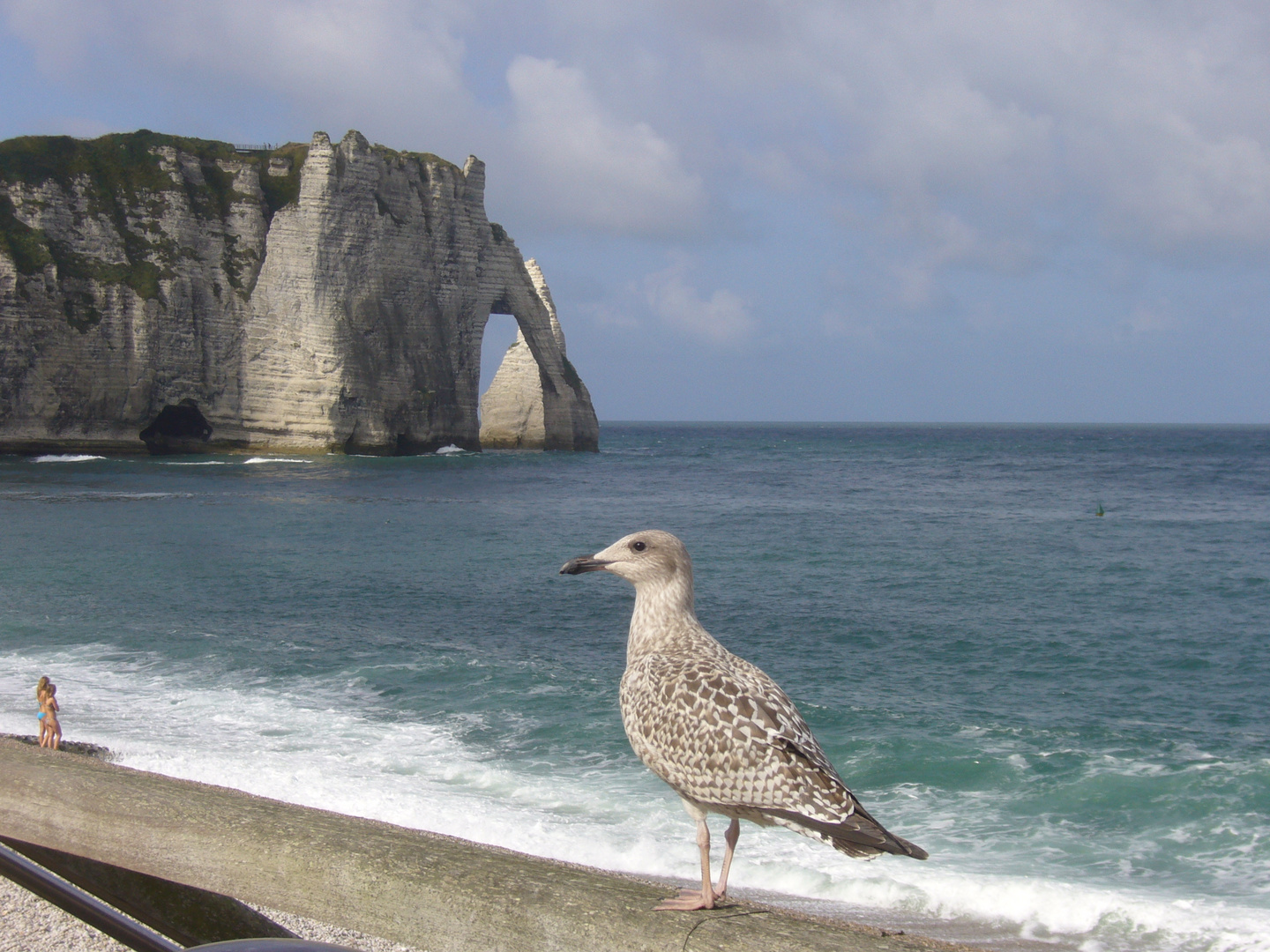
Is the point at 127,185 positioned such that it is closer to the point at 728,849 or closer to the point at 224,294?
the point at 224,294

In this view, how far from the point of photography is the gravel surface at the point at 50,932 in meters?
4.77

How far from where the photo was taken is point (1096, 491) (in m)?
50.2

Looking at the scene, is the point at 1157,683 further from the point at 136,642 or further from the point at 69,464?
the point at 69,464

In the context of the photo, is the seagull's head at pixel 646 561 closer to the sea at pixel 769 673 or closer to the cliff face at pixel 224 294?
the sea at pixel 769 673

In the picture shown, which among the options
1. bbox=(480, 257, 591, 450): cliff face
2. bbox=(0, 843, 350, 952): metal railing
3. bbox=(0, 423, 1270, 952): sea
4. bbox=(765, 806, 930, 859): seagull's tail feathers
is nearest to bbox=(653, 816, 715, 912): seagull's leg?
bbox=(765, 806, 930, 859): seagull's tail feathers

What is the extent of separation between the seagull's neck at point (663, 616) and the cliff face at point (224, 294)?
5490cm

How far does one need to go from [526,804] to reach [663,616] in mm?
6710

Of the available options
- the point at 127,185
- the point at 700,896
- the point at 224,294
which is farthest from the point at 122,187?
the point at 700,896

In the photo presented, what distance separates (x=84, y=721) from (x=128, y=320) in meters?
48.5

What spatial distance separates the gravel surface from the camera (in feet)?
15.7

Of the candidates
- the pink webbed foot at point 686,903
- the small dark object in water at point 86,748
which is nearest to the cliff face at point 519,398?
the small dark object in water at point 86,748

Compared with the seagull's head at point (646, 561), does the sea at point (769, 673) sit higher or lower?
lower

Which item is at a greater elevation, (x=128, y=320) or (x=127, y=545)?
(x=128, y=320)

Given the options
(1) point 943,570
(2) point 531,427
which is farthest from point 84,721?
(2) point 531,427
